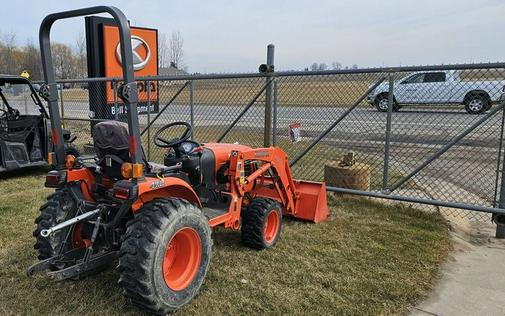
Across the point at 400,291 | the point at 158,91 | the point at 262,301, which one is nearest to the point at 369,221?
the point at 400,291

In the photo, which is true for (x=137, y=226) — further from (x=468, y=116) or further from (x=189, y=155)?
(x=468, y=116)

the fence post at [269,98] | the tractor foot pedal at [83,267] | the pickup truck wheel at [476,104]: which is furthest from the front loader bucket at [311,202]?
the tractor foot pedal at [83,267]

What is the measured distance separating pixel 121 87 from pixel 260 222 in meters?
2.06

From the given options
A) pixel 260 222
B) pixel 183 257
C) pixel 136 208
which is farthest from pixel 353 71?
pixel 136 208

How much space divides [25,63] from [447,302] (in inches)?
3035

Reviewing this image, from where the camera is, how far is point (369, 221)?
5.27 metres

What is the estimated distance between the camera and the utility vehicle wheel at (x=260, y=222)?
13.8 ft

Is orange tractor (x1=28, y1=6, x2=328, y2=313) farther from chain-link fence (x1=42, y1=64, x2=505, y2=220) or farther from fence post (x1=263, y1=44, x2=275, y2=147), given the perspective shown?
chain-link fence (x1=42, y1=64, x2=505, y2=220)

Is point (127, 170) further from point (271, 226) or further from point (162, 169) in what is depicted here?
point (271, 226)

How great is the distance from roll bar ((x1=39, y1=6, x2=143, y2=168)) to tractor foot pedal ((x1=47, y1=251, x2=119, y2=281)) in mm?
839

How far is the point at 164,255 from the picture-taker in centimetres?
299

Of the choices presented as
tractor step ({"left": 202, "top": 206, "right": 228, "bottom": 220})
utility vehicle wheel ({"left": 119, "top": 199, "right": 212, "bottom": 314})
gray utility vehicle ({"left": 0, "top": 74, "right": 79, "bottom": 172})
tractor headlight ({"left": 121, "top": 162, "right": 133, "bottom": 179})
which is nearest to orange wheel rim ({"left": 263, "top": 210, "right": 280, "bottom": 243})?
tractor step ({"left": 202, "top": 206, "right": 228, "bottom": 220})

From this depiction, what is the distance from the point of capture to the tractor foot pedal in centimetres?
290

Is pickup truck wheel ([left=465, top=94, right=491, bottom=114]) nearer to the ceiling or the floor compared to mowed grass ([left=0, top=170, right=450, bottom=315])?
nearer to the ceiling
